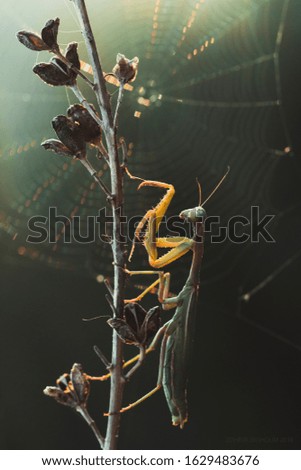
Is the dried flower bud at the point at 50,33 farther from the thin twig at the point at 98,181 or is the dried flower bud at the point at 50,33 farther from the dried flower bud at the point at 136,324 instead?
the dried flower bud at the point at 136,324

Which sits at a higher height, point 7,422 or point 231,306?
point 231,306

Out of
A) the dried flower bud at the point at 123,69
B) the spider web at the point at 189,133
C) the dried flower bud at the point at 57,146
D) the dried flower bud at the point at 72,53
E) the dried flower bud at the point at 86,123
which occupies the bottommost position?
the dried flower bud at the point at 57,146

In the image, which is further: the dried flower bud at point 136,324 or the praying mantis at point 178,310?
the praying mantis at point 178,310

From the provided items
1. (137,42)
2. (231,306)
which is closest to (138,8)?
(137,42)

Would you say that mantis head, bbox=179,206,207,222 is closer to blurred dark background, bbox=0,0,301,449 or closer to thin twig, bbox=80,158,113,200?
thin twig, bbox=80,158,113,200

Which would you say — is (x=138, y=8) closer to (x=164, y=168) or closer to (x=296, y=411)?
(x=164, y=168)

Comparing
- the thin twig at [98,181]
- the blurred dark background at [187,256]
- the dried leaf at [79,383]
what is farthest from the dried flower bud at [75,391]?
the blurred dark background at [187,256]
